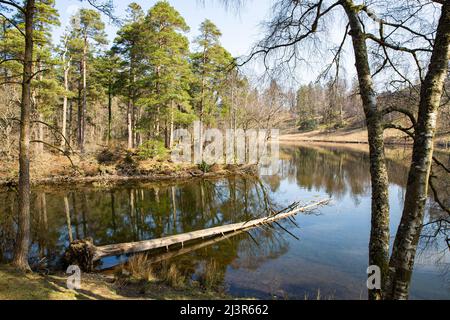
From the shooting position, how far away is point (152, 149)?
23922mm

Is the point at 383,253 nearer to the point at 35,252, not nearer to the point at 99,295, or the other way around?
the point at 99,295

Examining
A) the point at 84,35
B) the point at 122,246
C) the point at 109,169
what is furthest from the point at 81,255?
the point at 84,35

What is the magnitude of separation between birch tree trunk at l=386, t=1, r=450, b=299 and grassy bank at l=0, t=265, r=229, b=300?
178 inches

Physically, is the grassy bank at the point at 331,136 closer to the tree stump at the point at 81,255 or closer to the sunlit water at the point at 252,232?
the sunlit water at the point at 252,232

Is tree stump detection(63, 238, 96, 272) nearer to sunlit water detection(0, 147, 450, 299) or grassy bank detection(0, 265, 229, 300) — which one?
sunlit water detection(0, 147, 450, 299)

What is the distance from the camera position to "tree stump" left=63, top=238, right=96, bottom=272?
27.0 ft

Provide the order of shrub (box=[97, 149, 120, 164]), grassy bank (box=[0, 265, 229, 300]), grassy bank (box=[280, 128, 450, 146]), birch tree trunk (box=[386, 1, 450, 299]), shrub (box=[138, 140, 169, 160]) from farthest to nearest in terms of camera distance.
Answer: grassy bank (box=[280, 128, 450, 146])
shrub (box=[97, 149, 120, 164])
shrub (box=[138, 140, 169, 160])
grassy bank (box=[0, 265, 229, 300])
birch tree trunk (box=[386, 1, 450, 299])

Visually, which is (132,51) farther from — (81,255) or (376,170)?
(376,170)

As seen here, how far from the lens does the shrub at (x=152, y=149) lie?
23875mm

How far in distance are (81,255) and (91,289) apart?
2.65 meters

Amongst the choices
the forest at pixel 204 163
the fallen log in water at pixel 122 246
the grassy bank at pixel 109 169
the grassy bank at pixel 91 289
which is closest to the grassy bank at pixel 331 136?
the forest at pixel 204 163

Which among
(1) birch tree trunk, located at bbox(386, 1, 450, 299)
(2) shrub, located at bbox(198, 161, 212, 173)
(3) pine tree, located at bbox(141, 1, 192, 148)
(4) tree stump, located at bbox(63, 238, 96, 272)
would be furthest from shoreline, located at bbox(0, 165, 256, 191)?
(1) birch tree trunk, located at bbox(386, 1, 450, 299)

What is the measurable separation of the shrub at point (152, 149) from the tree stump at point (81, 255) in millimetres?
15900
